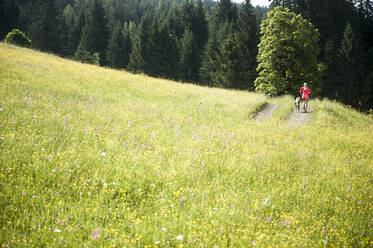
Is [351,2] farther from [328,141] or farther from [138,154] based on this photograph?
[138,154]

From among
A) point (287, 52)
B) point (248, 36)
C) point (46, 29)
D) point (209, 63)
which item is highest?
point (248, 36)

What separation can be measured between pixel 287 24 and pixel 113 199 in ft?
94.6

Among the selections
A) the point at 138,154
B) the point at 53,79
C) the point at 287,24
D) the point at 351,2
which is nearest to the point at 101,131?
the point at 138,154

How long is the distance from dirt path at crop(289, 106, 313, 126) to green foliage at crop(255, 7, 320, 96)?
10.1 metres

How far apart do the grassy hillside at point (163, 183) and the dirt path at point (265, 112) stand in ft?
17.8

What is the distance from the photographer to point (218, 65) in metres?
51.3

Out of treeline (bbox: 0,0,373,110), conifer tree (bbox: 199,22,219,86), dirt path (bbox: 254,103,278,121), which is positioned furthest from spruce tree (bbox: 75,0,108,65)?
dirt path (bbox: 254,103,278,121)

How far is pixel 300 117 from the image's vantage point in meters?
16.8

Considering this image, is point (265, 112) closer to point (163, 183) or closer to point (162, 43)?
point (163, 183)

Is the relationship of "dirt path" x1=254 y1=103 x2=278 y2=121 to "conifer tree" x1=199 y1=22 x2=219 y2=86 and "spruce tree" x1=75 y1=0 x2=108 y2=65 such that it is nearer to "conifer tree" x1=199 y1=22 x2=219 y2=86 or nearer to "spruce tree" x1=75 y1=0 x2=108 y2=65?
"conifer tree" x1=199 y1=22 x2=219 y2=86

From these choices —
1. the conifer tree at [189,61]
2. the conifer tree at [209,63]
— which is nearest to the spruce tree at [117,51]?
the conifer tree at [189,61]

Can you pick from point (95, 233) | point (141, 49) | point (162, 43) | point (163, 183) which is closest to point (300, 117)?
point (163, 183)

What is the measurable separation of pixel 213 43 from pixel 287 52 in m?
33.7

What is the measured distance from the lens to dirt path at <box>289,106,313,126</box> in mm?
15228
